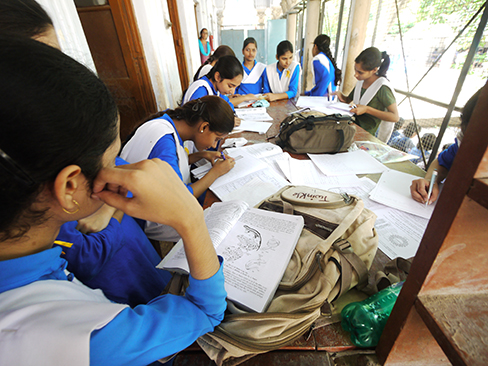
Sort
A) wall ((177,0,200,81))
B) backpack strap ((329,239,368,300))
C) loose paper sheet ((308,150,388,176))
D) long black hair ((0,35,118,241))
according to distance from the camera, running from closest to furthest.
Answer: long black hair ((0,35,118,241)), backpack strap ((329,239,368,300)), loose paper sheet ((308,150,388,176)), wall ((177,0,200,81))

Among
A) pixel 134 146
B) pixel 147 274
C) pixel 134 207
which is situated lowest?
pixel 147 274

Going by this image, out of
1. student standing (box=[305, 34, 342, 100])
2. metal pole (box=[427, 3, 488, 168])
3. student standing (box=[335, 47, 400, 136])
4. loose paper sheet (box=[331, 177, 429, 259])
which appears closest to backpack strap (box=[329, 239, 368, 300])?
loose paper sheet (box=[331, 177, 429, 259])

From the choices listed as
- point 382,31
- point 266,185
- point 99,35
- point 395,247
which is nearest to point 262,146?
point 266,185

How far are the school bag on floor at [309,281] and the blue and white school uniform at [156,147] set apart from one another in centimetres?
64

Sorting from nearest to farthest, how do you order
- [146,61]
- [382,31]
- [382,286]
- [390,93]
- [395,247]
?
[382,286], [395,247], [390,93], [146,61], [382,31]

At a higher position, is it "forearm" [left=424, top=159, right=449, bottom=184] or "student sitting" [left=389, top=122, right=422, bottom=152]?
"forearm" [left=424, top=159, right=449, bottom=184]

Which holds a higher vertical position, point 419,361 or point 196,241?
point 196,241

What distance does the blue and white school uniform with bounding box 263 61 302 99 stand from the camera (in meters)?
3.23

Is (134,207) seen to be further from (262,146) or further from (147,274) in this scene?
(262,146)

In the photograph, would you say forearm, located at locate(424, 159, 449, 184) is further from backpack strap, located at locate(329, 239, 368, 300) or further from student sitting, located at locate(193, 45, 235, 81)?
student sitting, located at locate(193, 45, 235, 81)

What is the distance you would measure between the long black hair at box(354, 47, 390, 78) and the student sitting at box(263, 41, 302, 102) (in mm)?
1039

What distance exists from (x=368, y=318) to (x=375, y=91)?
236 cm

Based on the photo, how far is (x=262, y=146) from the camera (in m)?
1.60

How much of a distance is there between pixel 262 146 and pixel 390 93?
5.07 feet
